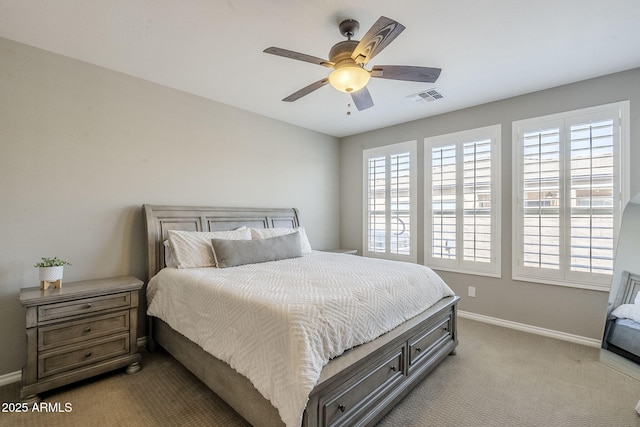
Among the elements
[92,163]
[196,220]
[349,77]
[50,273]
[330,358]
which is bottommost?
[330,358]

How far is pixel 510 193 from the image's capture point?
11.4ft

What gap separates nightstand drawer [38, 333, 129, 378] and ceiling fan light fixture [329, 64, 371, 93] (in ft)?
8.67

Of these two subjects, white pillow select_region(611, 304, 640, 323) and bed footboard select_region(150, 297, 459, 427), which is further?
bed footboard select_region(150, 297, 459, 427)

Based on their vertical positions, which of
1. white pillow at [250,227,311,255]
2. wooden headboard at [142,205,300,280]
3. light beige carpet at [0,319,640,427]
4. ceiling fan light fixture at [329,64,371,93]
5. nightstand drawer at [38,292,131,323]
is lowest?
light beige carpet at [0,319,640,427]

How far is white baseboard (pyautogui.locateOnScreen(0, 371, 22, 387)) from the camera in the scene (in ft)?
7.47

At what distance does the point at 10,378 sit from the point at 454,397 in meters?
3.43

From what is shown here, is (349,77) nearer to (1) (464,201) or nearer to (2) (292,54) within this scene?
(2) (292,54)

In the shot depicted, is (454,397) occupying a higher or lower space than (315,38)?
lower

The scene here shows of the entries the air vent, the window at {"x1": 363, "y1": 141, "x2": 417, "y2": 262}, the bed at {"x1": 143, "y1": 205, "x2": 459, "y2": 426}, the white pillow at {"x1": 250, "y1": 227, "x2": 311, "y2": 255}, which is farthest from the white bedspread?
the air vent

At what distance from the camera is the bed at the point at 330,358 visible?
5.11ft

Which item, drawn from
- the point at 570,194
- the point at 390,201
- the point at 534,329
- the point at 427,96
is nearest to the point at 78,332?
the point at 390,201

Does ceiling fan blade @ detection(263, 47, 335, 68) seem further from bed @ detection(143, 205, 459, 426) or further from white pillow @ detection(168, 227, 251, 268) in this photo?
white pillow @ detection(168, 227, 251, 268)

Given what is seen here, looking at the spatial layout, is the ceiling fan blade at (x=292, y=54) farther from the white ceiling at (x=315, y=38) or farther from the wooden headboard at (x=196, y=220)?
the wooden headboard at (x=196, y=220)

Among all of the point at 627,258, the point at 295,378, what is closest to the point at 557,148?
the point at 627,258
